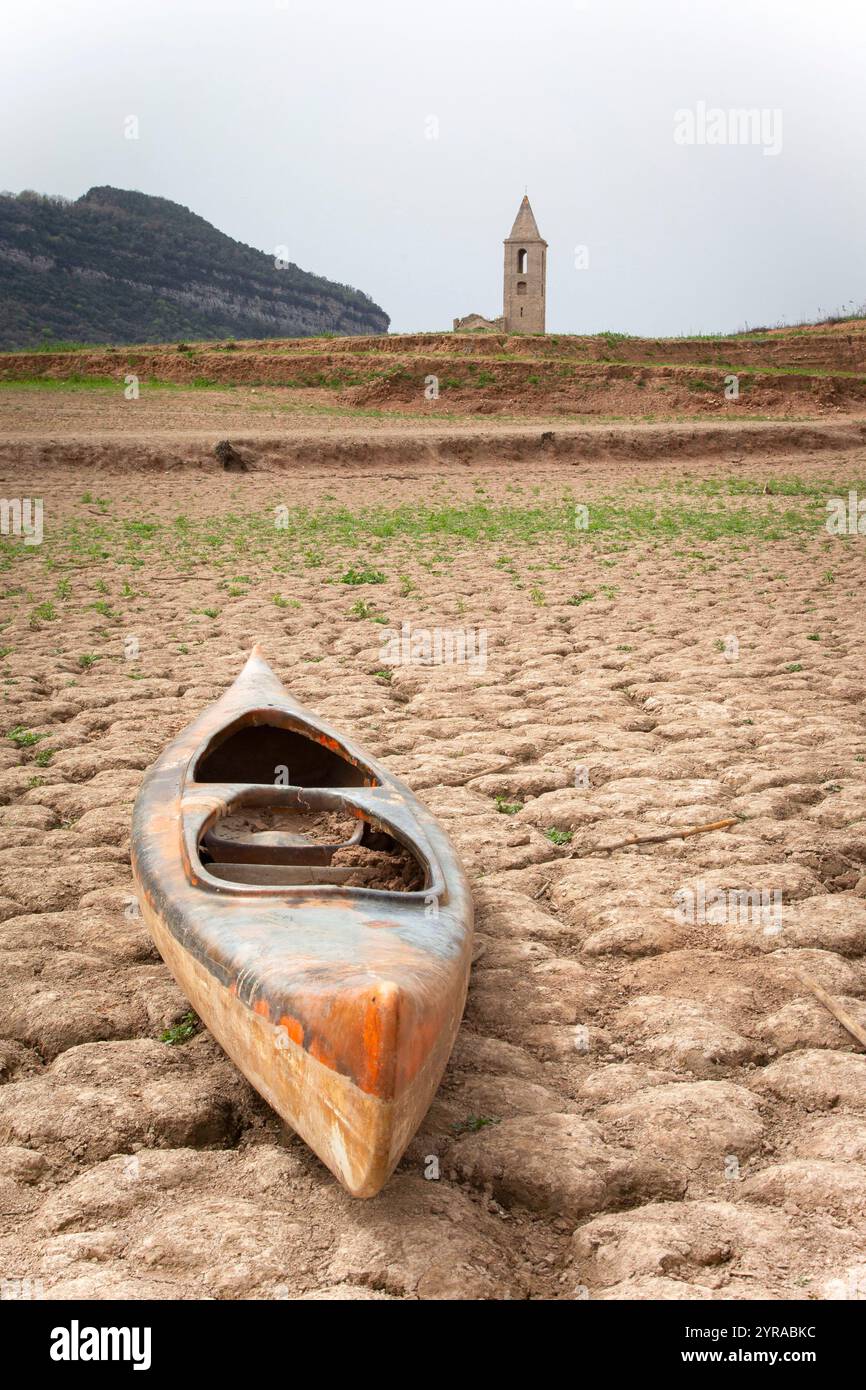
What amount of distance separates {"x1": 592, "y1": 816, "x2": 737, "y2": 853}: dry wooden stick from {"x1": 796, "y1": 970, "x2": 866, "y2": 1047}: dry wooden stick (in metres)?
0.97

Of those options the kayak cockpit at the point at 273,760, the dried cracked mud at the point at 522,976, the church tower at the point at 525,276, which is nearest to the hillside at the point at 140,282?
the church tower at the point at 525,276

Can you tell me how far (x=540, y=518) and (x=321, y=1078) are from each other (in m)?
11.0

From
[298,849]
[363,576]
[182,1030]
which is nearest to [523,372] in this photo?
[363,576]

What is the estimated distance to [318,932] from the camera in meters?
2.36

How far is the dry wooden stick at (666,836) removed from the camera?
388cm

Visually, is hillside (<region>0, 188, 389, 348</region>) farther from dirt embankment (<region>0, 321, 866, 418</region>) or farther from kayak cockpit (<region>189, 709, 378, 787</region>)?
kayak cockpit (<region>189, 709, 378, 787</region>)

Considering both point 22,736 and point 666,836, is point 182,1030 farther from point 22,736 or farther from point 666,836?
point 22,736

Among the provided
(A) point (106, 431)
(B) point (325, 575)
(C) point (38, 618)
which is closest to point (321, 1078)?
(C) point (38, 618)

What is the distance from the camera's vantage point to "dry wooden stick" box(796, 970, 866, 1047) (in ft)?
8.82

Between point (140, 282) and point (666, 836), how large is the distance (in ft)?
205

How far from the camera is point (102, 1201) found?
6.98ft

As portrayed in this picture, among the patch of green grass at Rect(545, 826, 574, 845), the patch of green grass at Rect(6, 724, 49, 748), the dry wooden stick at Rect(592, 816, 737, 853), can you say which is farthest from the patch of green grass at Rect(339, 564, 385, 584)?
the dry wooden stick at Rect(592, 816, 737, 853)

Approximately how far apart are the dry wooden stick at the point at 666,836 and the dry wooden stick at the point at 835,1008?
0.97 meters

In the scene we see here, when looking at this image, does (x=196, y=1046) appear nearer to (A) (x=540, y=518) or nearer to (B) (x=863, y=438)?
(A) (x=540, y=518)
